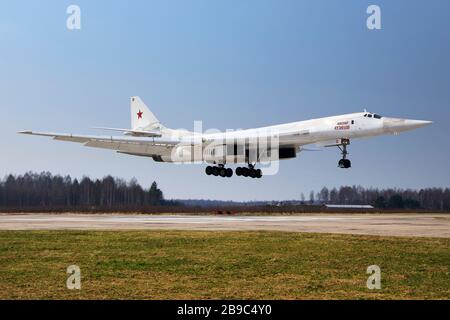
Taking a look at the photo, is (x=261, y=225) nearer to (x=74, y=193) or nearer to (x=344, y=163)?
(x=344, y=163)

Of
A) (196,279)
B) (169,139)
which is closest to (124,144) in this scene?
(169,139)

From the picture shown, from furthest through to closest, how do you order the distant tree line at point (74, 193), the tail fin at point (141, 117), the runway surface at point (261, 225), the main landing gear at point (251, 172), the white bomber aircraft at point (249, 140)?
the distant tree line at point (74, 193) < the tail fin at point (141, 117) < the main landing gear at point (251, 172) < the white bomber aircraft at point (249, 140) < the runway surface at point (261, 225)

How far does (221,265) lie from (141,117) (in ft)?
140

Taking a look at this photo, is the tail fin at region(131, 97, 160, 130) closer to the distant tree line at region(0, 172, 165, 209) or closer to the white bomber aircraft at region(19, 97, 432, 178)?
the white bomber aircraft at region(19, 97, 432, 178)

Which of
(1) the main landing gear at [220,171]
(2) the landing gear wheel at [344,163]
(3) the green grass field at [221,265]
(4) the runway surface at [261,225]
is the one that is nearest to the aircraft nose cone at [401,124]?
(2) the landing gear wheel at [344,163]

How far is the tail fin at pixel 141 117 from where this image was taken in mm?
60188

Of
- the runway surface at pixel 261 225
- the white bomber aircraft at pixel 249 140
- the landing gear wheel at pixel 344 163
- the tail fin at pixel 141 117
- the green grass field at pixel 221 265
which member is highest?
the tail fin at pixel 141 117

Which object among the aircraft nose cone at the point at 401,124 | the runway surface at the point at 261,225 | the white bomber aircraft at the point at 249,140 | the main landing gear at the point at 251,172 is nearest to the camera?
the runway surface at the point at 261,225

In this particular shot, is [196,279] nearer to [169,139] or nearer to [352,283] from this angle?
[352,283]

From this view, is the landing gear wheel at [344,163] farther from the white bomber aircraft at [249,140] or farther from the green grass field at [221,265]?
the green grass field at [221,265]

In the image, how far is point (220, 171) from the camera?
49438 millimetres

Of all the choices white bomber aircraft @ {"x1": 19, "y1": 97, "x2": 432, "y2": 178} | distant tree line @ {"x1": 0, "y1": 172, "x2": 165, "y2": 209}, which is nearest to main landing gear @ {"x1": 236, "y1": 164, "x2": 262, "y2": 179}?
white bomber aircraft @ {"x1": 19, "y1": 97, "x2": 432, "y2": 178}

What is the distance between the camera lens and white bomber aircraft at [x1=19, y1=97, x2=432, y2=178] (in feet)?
127

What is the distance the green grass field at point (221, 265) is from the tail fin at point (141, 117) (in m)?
31.3
